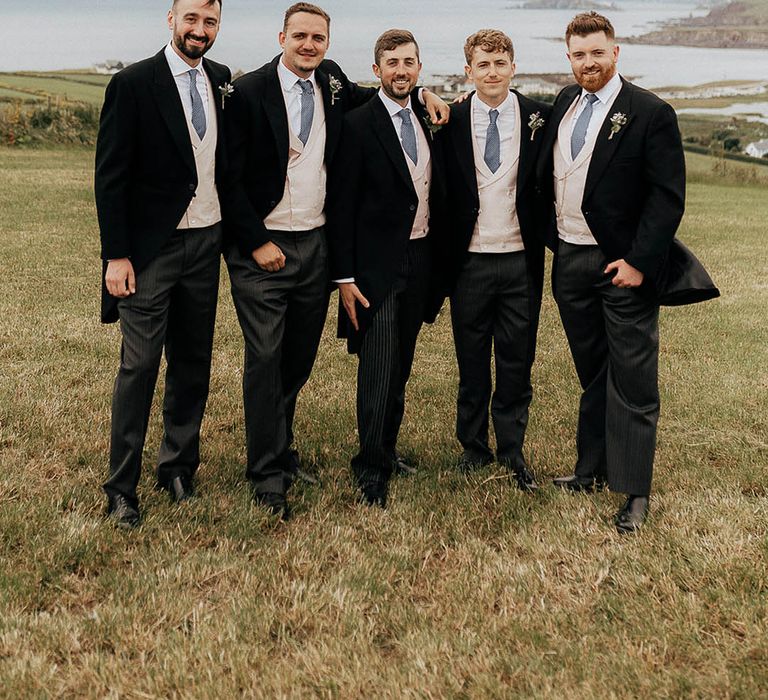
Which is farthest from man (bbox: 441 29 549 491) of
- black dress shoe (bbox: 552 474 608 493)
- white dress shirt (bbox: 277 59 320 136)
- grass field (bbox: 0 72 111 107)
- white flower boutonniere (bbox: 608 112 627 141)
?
grass field (bbox: 0 72 111 107)

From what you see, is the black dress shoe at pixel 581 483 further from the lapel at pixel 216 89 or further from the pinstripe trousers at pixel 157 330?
the lapel at pixel 216 89

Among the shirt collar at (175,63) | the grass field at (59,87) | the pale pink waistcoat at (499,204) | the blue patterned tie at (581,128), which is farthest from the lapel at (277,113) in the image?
the grass field at (59,87)

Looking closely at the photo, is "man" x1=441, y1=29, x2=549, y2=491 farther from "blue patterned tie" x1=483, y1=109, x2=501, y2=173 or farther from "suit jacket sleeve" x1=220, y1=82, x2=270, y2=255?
"suit jacket sleeve" x1=220, y1=82, x2=270, y2=255

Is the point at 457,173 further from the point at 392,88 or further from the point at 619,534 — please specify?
the point at 619,534

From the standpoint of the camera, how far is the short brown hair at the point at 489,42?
15.7ft

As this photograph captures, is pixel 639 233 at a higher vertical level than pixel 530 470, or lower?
higher

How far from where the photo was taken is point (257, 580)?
4148mm

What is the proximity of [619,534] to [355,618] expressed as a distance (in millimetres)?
1565

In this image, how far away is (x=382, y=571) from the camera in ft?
14.0

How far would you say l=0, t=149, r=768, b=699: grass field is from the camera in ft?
11.3

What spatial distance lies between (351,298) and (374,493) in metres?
1.12

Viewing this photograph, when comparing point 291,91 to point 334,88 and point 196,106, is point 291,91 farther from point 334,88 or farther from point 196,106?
point 196,106

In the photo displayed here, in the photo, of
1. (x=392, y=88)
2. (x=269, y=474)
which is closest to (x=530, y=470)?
(x=269, y=474)

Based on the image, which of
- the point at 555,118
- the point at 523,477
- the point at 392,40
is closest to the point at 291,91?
the point at 392,40
